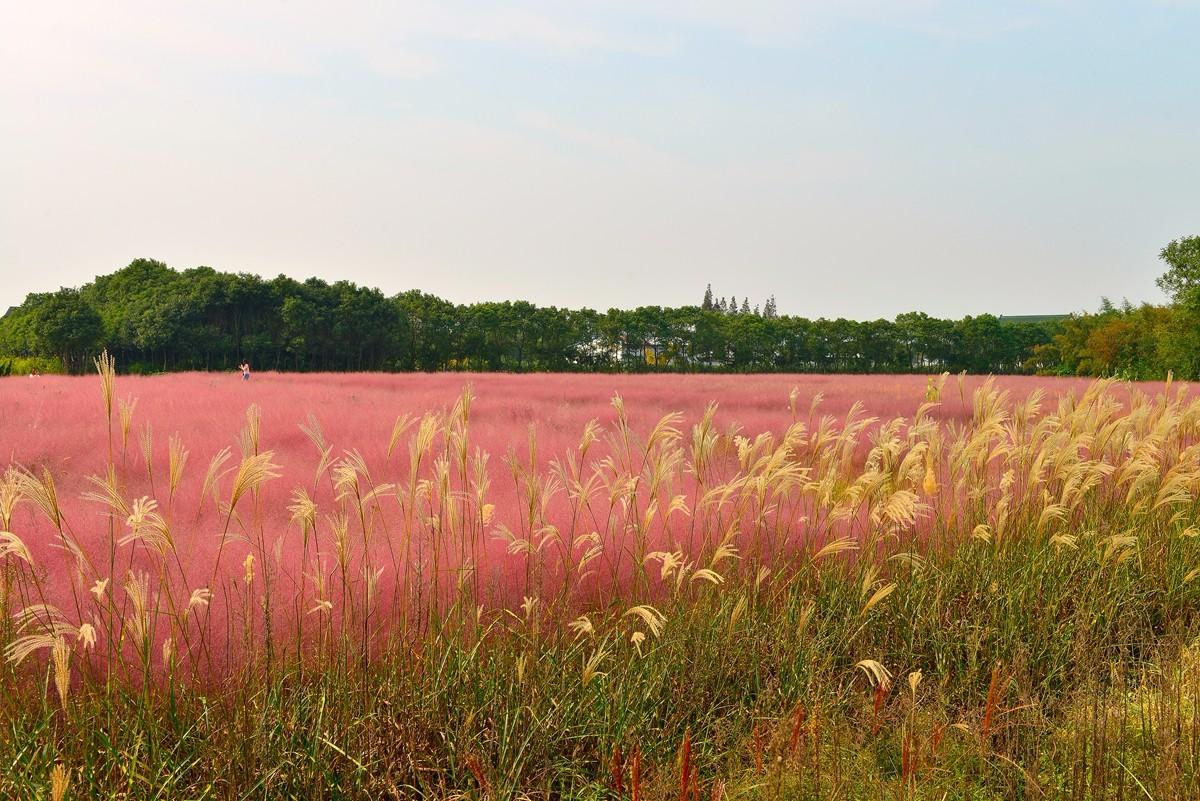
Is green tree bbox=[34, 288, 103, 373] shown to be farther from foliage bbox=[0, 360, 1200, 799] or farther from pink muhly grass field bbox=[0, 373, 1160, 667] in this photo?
foliage bbox=[0, 360, 1200, 799]

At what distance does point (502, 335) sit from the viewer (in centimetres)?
7856

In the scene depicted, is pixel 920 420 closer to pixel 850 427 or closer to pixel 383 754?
pixel 850 427

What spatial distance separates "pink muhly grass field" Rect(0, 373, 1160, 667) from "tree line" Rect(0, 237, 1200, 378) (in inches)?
1380

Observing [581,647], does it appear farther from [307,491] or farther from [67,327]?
[67,327]

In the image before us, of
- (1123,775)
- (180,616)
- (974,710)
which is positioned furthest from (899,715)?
(180,616)

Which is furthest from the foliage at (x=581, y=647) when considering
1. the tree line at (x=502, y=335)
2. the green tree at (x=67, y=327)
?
the green tree at (x=67, y=327)

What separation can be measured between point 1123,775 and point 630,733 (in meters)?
1.79

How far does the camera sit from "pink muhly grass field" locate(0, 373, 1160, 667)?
3.61 meters

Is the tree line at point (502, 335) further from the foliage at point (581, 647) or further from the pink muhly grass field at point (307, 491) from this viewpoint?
the foliage at point (581, 647)

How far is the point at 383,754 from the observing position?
297cm

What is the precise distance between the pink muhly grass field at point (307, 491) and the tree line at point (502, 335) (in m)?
35.0

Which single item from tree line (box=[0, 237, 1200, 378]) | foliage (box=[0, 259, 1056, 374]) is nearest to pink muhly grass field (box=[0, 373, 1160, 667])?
tree line (box=[0, 237, 1200, 378])

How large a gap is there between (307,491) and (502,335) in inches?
2906

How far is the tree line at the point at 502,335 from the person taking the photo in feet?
190
